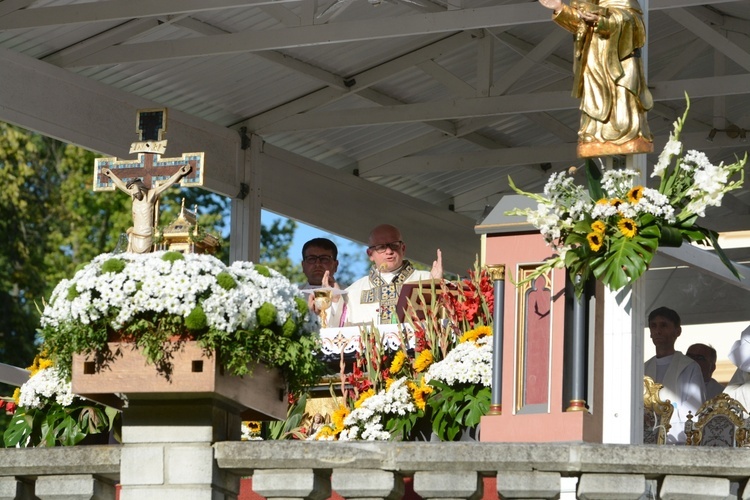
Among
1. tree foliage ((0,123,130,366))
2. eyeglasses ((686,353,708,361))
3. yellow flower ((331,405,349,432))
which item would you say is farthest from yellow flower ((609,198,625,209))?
tree foliage ((0,123,130,366))

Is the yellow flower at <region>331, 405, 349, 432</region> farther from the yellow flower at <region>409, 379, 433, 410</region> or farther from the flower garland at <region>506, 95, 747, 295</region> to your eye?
the flower garland at <region>506, 95, 747, 295</region>

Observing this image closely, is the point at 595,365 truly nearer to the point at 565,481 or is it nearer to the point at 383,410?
the point at 565,481

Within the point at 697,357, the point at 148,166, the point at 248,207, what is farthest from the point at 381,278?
the point at 248,207

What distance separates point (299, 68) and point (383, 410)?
775 cm

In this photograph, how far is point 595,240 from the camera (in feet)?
24.6

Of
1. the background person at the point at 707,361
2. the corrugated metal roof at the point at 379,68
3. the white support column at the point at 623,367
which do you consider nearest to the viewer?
the white support column at the point at 623,367

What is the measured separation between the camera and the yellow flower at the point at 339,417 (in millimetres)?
8844

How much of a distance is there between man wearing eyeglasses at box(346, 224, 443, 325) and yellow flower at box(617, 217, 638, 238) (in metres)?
4.08

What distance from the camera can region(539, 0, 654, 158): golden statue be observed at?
26.3 feet

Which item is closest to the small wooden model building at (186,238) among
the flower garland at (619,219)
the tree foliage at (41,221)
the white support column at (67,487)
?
the white support column at (67,487)

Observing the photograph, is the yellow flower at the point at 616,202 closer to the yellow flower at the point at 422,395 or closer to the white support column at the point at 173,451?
the yellow flower at the point at 422,395

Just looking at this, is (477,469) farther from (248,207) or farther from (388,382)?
(248,207)

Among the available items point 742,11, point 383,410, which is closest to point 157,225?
point 383,410

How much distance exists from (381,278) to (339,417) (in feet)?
10.6
